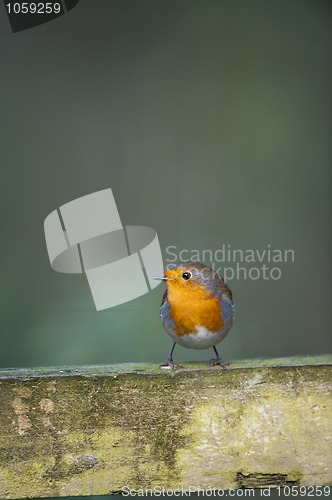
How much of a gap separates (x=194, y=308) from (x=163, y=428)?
93 cm

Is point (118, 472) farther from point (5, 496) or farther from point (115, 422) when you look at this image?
point (5, 496)

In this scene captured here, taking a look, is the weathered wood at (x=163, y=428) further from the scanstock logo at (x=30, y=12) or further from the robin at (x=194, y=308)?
the scanstock logo at (x=30, y=12)

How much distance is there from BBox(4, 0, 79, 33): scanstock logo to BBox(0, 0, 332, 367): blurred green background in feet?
0.12

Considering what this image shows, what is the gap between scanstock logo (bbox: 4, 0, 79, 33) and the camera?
3.06 meters

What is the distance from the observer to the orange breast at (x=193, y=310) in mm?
2227

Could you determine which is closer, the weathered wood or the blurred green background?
the weathered wood

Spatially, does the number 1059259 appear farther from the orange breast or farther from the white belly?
the white belly

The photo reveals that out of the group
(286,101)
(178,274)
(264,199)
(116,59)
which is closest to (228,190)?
(264,199)

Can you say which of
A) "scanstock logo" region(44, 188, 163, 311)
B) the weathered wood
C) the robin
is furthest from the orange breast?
the weathered wood

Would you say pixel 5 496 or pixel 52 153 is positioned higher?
pixel 52 153

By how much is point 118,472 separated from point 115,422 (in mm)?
94

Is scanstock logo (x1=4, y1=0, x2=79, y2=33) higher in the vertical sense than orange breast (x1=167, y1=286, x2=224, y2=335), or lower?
higher

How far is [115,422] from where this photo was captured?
4.36ft

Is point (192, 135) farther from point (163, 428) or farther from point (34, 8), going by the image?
point (163, 428)
